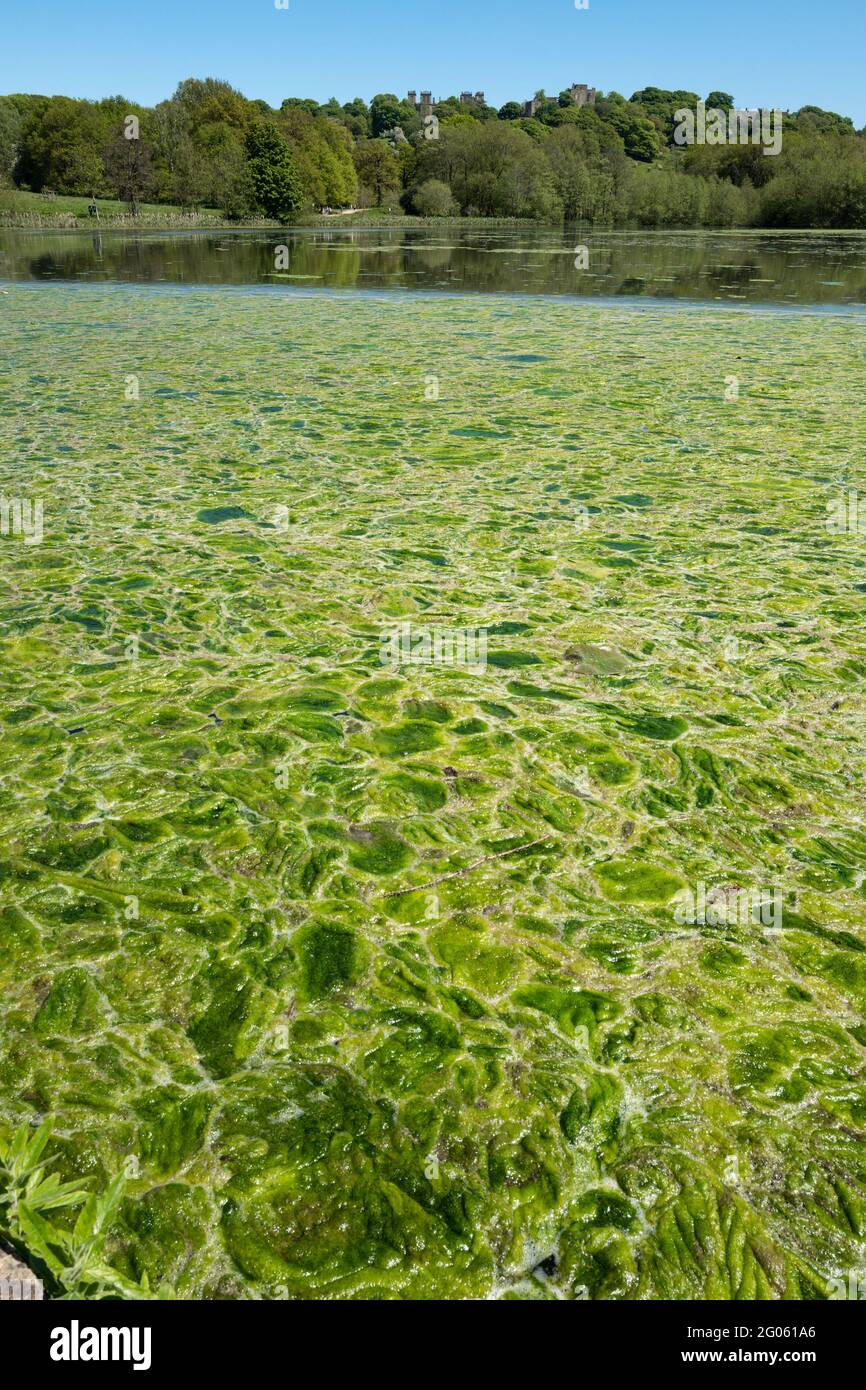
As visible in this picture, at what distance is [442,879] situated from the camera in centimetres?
296

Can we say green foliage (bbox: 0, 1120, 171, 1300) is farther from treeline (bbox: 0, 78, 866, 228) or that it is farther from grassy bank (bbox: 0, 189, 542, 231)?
treeline (bbox: 0, 78, 866, 228)

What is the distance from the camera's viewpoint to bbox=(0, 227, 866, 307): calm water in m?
22.3

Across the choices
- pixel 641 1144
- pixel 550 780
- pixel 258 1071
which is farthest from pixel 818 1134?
pixel 550 780

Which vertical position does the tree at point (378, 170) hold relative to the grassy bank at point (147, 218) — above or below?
above

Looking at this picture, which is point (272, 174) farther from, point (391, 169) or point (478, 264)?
point (478, 264)

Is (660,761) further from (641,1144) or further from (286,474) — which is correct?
(286,474)

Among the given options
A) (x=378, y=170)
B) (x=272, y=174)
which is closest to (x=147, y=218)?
(x=272, y=174)

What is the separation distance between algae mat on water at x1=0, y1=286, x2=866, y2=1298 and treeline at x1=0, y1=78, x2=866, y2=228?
6136 centimetres

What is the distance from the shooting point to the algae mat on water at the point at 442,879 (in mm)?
1968

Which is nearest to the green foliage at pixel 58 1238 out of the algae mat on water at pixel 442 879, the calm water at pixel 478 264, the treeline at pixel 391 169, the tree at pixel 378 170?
the algae mat on water at pixel 442 879

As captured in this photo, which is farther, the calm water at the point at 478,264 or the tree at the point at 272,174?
the tree at the point at 272,174

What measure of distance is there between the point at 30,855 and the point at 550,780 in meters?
1.85

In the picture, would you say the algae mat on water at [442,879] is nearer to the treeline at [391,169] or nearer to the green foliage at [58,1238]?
Result: the green foliage at [58,1238]

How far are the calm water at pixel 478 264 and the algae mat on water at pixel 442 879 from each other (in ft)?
56.7
